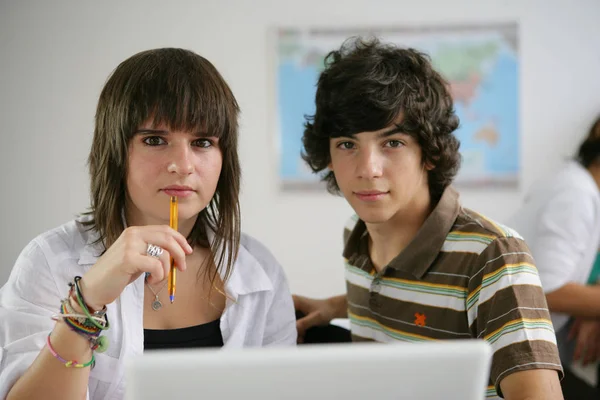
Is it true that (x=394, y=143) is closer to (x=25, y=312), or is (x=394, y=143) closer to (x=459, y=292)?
(x=459, y=292)

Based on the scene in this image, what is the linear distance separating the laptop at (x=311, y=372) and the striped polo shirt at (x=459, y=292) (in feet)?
1.95

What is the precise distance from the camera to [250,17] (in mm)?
3922

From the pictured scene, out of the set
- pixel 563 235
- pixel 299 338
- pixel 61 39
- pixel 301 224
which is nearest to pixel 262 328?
pixel 299 338

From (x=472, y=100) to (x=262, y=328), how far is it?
9.20 feet

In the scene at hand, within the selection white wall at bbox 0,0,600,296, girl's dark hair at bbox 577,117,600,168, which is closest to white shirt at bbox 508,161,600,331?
girl's dark hair at bbox 577,117,600,168

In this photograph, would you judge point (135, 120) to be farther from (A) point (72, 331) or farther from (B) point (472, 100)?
(B) point (472, 100)

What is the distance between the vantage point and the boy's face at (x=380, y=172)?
1.48m

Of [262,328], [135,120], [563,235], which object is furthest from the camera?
[563,235]

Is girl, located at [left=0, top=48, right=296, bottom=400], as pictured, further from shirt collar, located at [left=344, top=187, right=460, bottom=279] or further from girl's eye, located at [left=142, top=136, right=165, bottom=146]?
shirt collar, located at [left=344, top=187, right=460, bottom=279]

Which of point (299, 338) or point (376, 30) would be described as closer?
point (299, 338)

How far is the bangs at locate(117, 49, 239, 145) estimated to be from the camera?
4.20 feet

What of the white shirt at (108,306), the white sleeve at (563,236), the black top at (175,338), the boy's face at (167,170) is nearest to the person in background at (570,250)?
the white sleeve at (563,236)

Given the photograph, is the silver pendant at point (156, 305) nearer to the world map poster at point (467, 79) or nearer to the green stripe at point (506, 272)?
the green stripe at point (506, 272)

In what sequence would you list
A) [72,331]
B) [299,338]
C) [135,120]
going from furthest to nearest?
[299,338]
[135,120]
[72,331]
